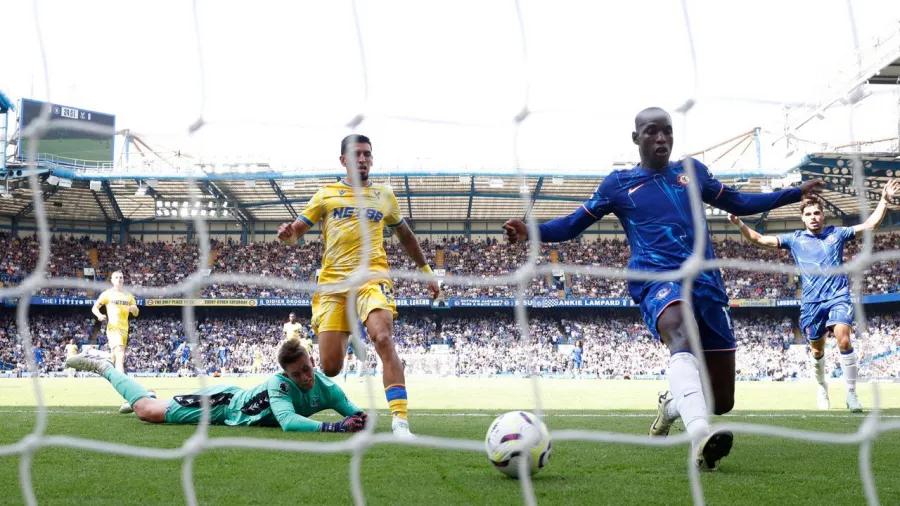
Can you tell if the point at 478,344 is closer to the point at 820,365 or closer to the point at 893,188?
the point at 820,365

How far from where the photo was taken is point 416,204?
31.4m

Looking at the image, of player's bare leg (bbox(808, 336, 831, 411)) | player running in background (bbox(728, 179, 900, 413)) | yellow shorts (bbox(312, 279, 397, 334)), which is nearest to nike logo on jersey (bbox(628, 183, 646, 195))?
yellow shorts (bbox(312, 279, 397, 334))

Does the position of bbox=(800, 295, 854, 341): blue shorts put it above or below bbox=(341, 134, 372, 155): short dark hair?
below

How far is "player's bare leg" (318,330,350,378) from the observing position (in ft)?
16.5

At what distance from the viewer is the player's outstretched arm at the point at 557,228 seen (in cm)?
364

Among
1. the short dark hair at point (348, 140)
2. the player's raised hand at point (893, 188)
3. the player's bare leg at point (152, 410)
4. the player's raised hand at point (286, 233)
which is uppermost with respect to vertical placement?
the short dark hair at point (348, 140)

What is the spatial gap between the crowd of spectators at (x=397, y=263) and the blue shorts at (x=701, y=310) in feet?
74.4

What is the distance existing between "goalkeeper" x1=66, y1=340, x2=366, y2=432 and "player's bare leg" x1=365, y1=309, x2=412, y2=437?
28cm

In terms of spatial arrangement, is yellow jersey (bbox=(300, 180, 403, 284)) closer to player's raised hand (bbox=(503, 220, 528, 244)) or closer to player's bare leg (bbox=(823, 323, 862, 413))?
player's raised hand (bbox=(503, 220, 528, 244))

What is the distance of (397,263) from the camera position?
28625mm

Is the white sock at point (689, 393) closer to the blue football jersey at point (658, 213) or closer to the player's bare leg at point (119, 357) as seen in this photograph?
the blue football jersey at point (658, 213)

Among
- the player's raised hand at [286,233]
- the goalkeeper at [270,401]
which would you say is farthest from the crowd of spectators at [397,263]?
the player's raised hand at [286,233]

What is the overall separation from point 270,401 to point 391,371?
2.99 ft

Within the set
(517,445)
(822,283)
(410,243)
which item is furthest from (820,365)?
(517,445)
